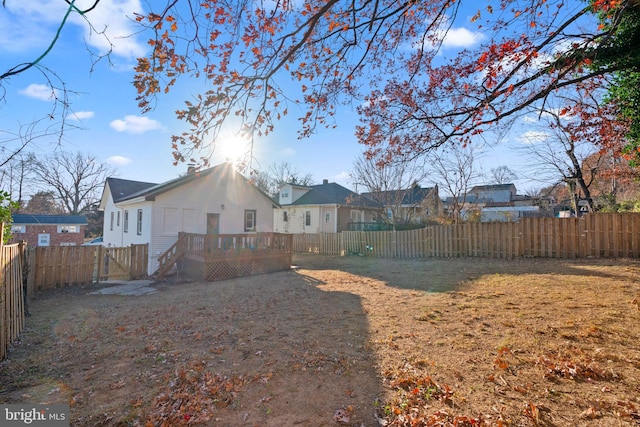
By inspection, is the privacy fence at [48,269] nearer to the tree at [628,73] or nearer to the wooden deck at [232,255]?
the wooden deck at [232,255]

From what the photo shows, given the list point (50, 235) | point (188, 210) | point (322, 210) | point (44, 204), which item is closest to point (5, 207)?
point (188, 210)

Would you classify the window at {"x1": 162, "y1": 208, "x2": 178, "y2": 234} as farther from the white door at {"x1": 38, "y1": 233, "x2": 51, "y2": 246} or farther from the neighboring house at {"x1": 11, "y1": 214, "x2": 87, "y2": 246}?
the white door at {"x1": 38, "y1": 233, "x2": 51, "y2": 246}

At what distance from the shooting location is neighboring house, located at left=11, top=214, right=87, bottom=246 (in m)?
24.8

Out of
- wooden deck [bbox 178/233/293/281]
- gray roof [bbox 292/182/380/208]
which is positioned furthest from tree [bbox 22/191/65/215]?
wooden deck [bbox 178/233/293/281]

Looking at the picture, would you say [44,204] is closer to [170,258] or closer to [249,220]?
[249,220]

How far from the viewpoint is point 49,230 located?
25.7m

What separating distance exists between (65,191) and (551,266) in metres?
46.9

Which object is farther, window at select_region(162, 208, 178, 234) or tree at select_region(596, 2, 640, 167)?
window at select_region(162, 208, 178, 234)

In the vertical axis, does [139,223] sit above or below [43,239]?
above

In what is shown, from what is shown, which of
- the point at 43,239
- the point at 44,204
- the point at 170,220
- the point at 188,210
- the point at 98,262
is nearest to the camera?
the point at 98,262

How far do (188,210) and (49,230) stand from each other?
19.7m

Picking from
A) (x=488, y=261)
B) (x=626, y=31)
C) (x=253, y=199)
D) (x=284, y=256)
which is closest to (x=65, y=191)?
(x=253, y=199)

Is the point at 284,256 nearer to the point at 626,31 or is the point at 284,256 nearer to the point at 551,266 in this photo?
the point at 551,266

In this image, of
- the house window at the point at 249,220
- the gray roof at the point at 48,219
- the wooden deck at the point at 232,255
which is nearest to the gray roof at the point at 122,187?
the house window at the point at 249,220
